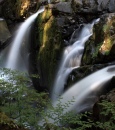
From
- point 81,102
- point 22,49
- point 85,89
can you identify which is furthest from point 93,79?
point 22,49

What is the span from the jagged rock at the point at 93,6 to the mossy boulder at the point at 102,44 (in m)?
2.29

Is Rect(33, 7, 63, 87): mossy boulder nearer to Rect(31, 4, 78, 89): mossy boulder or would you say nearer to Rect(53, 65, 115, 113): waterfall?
Rect(31, 4, 78, 89): mossy boulder

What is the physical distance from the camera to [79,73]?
791cm

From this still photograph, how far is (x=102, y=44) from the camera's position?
27.2ft

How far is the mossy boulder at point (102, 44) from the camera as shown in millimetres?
8078

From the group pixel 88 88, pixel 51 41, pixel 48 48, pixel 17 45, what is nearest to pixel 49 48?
pixel 48 48

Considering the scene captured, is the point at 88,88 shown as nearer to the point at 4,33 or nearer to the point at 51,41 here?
the point at 51,41

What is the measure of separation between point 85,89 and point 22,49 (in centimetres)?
522

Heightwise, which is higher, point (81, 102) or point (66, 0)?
point (66, 0)

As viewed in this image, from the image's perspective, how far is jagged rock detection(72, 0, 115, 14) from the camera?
11.2 meters

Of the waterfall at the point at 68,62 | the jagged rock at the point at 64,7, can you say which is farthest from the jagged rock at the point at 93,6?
the waterfall at the point at 68,62

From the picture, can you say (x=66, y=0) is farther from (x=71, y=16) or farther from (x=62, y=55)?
(x=62, y=55)

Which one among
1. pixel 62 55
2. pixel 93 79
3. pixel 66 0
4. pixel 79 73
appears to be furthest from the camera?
pixel 66 0

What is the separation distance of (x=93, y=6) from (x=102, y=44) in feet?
11.7
